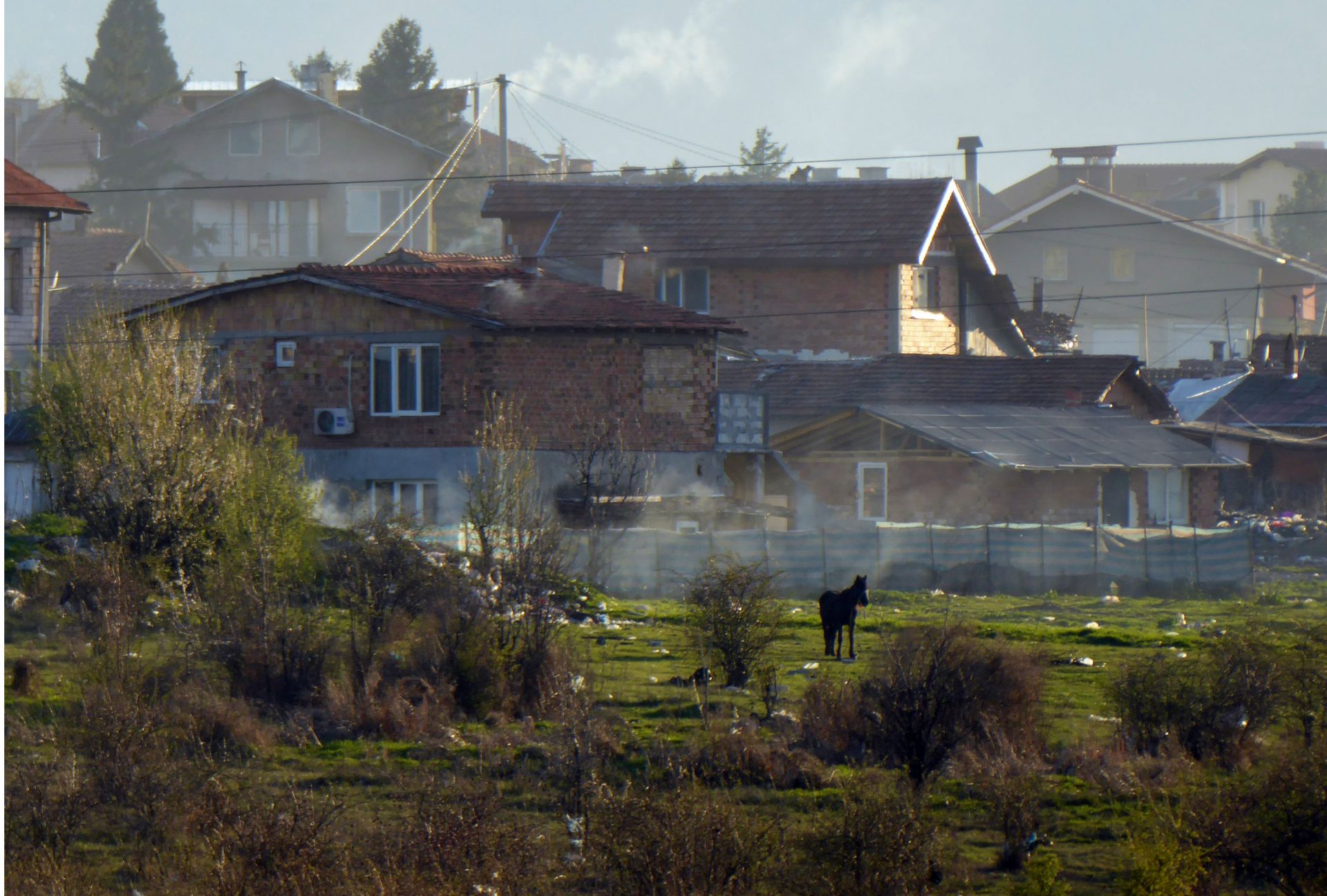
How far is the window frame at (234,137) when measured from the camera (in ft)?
197

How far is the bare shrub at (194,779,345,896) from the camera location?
7.61 m

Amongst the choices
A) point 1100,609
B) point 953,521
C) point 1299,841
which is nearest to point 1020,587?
point 1100,609

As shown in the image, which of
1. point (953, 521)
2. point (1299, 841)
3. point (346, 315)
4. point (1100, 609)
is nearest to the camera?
point (1299, 841)

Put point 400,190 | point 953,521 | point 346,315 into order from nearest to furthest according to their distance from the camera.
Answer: point 346,315
point 953,521
point 400,190

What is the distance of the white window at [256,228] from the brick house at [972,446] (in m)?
28.7

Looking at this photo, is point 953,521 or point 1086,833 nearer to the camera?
point 1086,833

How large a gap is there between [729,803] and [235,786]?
399cm

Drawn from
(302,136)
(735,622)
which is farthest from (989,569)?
(302,136)

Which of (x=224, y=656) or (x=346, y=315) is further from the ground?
(x=346, y=315)

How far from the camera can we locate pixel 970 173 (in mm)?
52031

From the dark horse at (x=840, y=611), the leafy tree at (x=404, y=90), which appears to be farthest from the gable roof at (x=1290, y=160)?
the dark horse at (x=840, y=611)

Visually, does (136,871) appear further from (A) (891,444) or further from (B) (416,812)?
(A) (891,444)

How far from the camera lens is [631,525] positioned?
2562cm

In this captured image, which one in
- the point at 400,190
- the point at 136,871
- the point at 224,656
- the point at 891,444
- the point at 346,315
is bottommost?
the point at 136,871
